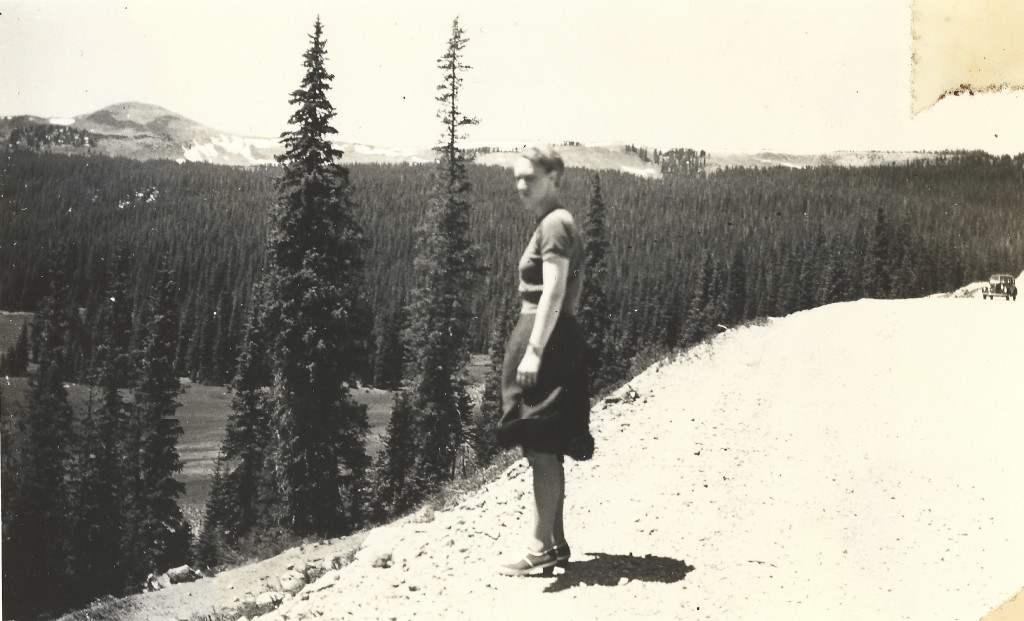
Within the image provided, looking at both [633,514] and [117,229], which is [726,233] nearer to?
[117,229]

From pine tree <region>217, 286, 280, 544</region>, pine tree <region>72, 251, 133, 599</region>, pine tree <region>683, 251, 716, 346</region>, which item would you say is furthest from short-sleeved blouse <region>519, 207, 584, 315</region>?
pine tree <region>683, 251, 716, 346</region>

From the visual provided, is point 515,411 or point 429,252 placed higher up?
point 429,252

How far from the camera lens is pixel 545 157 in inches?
214

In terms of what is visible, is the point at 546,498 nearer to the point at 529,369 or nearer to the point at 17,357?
the point at 529,369

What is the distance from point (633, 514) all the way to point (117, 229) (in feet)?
39.6

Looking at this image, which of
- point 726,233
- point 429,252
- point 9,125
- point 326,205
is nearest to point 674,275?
point 726,233

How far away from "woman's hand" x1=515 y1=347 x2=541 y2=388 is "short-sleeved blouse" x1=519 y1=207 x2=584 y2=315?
361 mm

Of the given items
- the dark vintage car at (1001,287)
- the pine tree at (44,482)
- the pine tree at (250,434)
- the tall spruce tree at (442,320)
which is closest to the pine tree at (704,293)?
the tall spruce tree at (442,320)

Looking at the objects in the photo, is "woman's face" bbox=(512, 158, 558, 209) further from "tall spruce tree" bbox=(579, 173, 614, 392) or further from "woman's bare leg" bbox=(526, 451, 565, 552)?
"tall spruce tree" bbox=(579, 173, 614, 392)

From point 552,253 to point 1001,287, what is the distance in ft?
27.6

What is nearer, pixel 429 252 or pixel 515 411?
pixel 515 411

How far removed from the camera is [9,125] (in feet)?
37.6

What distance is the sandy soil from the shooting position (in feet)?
19.5

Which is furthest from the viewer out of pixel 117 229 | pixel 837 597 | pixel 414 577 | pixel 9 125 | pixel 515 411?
pixel 117 229
